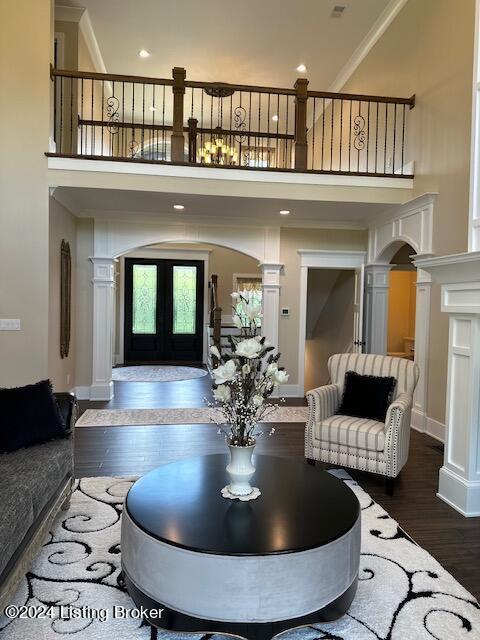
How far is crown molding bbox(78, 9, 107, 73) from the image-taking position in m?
6.23

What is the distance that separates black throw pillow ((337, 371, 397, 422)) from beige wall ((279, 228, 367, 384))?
321 centimetres

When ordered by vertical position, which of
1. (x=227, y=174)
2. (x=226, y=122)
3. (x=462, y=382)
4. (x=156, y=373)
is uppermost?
(x=226, y=122)

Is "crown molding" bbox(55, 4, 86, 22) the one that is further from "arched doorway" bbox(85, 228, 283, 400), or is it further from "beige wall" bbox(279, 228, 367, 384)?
"beige wall" bbox(279, 228, 367, 384)

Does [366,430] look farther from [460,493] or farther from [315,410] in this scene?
[460,493]

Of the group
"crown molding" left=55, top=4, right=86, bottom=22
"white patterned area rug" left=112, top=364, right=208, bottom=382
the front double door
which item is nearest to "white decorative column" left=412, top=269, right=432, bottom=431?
"white patterned area rug" left=112, top=364, right=208, bottom=382

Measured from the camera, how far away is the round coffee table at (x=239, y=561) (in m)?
1.77

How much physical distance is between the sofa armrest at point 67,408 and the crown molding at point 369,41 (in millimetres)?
6196

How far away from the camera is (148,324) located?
1134 centimetres

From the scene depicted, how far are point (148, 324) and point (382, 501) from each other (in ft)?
28.6

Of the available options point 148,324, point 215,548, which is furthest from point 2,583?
point 148,324

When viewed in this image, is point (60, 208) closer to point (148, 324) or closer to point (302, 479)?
point (302, 479)

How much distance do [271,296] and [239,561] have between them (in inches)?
223

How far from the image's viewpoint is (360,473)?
13.0 ft

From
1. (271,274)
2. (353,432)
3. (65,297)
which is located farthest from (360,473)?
(65,297)
